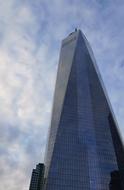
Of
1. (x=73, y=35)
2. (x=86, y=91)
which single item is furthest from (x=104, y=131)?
(x=73, y=35)

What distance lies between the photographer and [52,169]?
350 feet

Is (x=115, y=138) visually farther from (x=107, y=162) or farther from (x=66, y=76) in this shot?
(x=66, y=76)

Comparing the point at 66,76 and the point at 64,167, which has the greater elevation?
the point at 66,76

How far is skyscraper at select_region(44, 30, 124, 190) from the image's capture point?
10700cm

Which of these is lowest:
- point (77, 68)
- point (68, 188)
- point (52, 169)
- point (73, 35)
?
point (68, 188)

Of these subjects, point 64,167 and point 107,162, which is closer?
point 64,167

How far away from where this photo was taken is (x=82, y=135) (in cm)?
12181

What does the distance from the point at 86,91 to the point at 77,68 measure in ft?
55.0

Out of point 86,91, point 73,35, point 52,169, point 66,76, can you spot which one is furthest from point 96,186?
point 73,35

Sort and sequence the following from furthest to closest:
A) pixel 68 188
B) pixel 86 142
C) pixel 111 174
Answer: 1. pixel 86 142
2. pixel 111 174
3. pixel 68 188

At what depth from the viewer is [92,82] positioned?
151 metres

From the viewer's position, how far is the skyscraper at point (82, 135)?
107000 millimetres

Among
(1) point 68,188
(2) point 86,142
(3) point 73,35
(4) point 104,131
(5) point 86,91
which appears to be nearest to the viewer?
(1) point 68,188

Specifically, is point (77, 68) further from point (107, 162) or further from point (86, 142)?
point (107, 162)
